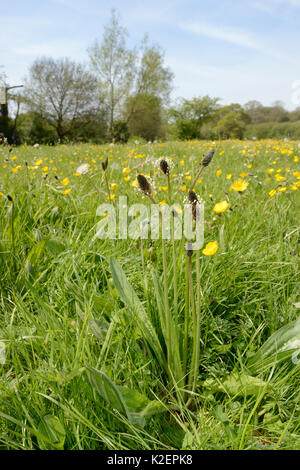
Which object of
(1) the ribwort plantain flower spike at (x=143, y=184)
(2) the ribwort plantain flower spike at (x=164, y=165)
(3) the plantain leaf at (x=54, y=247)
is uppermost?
(2) the ribwort plantain flower spike at (x=164, y=165)

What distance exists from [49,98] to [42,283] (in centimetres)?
2530

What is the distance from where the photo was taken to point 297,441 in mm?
676

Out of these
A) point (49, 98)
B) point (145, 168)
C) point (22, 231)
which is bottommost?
point (22, 231)

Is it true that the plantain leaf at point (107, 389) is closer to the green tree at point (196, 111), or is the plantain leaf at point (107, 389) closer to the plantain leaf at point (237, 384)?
the plantain leaf at point (237, 384)

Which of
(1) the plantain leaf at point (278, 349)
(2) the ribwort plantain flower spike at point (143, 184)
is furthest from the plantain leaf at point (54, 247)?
(1) the plantain leaf at point (278, 349)

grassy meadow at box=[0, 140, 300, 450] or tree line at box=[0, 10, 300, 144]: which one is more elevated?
tree line at box=[0, 10, 300, 144]

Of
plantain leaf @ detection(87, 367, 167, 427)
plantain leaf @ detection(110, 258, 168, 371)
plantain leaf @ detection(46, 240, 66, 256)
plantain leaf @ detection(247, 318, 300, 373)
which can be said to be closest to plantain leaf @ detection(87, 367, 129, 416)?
plantain leaf @ detection(87, 367, 167, 427)

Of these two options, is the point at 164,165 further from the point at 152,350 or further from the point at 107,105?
the point at 107,105

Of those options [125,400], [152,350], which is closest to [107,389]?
[125,400]

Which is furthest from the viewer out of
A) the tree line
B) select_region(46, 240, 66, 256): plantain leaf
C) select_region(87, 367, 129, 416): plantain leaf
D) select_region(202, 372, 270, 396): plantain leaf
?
the tree line

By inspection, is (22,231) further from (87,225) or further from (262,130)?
(262,130)

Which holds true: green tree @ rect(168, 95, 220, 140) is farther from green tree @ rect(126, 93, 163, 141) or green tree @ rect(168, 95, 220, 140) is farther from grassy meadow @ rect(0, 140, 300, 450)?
grassy meadow @ rect(0, 140, 300, 450)

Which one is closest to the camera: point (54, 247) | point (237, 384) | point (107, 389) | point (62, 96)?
point (107, 389)
